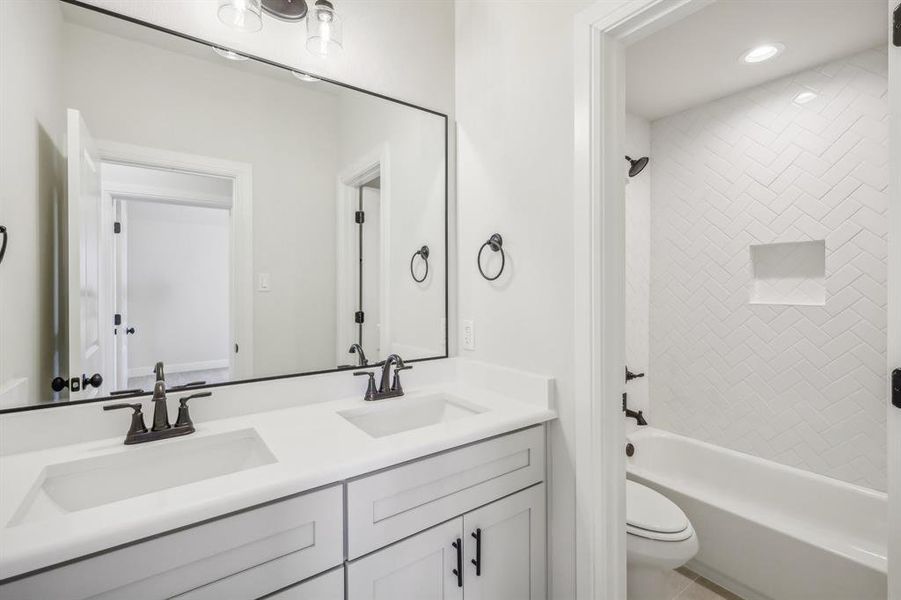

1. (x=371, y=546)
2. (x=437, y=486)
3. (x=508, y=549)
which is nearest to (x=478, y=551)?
(x=508, y=549)

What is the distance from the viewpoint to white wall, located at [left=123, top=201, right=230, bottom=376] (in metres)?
1.20

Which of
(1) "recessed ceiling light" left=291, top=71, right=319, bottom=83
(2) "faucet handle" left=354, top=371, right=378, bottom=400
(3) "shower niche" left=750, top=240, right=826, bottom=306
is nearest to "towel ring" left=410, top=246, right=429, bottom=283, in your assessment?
(2) "faucet handle" left=354, top=371, right=378, bottom=400

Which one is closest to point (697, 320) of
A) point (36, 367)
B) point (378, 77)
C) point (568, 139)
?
point (568, 139)

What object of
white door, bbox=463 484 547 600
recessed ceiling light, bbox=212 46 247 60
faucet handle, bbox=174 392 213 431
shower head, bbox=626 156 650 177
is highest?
shower head, bbox=626 156 650 177

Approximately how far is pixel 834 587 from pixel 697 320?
4.61 feet

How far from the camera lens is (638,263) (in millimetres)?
2777

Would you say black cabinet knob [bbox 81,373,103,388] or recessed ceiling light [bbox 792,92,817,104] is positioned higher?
recessed ceiling light [bbox 792,92,817,104]

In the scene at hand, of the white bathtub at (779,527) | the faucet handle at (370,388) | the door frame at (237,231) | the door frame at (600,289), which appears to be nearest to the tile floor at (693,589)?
the white bathtub at (779,527)

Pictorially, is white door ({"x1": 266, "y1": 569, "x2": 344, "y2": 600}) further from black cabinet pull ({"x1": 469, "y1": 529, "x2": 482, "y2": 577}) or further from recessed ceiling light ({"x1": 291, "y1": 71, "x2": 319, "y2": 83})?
recessed ceiling light ({"x1": 291, "y1": 71, "x2": 319, "y2": 83})

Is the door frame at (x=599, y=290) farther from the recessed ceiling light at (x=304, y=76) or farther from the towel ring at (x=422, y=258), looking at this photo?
the recessed ceiling light at (x=304, y=76)

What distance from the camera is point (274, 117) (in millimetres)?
1407

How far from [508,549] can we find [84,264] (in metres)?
1.47

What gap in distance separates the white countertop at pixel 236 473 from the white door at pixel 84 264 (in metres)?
0.18

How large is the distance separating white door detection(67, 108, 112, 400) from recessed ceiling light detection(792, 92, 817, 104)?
306cm
